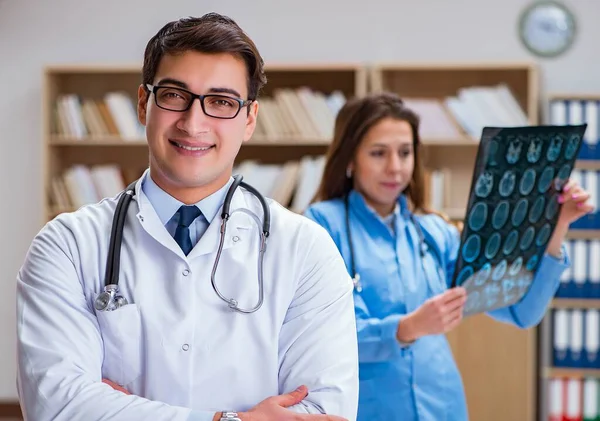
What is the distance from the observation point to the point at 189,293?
1399 mm

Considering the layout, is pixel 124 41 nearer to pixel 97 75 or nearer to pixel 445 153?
pixel 97 75

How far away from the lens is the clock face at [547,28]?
485cm

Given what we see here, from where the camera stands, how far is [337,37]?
5016 millimetres

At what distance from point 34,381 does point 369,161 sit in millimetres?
1166

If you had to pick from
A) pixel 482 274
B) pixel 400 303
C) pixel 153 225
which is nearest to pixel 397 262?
pixel 400 303

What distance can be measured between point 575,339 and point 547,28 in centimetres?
166

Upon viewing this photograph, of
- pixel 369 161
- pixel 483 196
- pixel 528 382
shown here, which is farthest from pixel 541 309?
pixel 528 382

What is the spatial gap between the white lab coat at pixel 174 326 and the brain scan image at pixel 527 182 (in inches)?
27.4

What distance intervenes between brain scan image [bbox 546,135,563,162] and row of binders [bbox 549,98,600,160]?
256 cm

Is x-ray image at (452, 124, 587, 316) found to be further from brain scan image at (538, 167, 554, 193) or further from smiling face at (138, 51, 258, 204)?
smiling face at (138, 51, 258, 204)

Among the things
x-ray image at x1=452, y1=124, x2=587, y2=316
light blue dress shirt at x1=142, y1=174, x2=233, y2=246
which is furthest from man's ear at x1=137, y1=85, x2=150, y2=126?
x-ray image at x1=452, y1=124, x2=587, y2=316

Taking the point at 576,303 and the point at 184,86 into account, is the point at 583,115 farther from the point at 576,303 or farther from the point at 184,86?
the point at 184,86

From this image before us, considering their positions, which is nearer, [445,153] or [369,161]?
[369,161]

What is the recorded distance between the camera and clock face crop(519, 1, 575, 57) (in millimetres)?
4848
